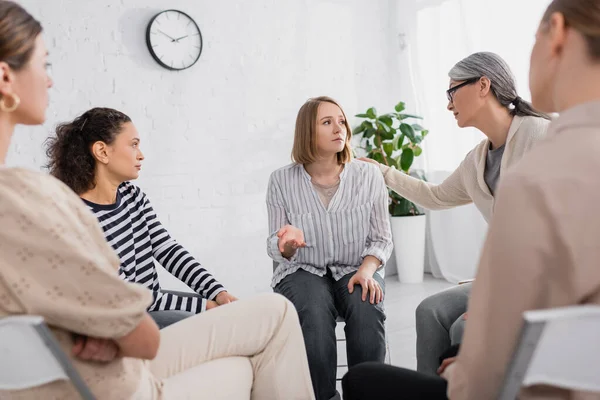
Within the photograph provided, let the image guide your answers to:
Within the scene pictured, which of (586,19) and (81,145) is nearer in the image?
(586,19)

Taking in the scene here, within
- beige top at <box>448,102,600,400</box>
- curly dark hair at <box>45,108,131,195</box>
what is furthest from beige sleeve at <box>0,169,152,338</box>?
curly dark hair at <box>45,108,131,195</box>

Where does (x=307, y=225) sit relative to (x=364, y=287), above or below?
above

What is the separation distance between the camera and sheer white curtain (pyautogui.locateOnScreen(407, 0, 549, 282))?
434 centimetres

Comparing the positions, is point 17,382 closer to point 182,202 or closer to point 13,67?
point 13,67

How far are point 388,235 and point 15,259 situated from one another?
5.60ft

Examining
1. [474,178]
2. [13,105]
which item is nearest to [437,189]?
[474,178]

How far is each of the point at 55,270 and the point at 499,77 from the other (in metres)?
1.75

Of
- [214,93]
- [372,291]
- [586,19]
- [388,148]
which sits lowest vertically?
[372,291]

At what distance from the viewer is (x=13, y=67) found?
3.81 ft

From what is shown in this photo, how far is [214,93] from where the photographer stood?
4.25m


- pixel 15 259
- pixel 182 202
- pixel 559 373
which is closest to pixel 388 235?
pixel 559 373

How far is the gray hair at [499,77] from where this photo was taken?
2.24 m

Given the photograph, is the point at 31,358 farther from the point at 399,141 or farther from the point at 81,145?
the point at 399,141

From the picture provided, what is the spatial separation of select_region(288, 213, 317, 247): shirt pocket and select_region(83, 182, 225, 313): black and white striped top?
0.46m
